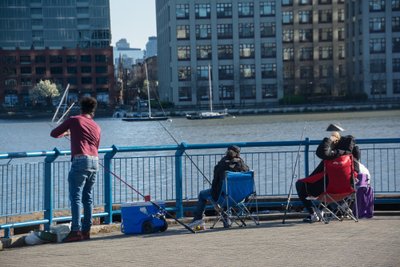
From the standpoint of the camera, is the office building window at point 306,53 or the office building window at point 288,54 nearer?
the office building window at point 288,54

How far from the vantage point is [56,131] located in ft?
41.8

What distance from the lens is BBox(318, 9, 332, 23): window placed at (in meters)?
141

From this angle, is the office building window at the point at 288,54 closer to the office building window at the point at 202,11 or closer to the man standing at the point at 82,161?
the office building window at the point at 202,11

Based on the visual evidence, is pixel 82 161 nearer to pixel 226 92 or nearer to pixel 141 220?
pixel 141 220

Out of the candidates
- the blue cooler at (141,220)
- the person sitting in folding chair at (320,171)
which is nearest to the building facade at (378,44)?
the person sitting in folding chair at (320,171)

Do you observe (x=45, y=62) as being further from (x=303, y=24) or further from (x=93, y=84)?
(x=303, y=24)

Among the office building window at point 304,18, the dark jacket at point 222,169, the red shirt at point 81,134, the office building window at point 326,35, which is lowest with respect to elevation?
the dark jacket at point 222,169

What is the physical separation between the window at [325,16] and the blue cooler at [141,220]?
429ft

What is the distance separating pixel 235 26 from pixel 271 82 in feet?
36.2

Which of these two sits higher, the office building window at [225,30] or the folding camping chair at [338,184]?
the office building window at [225,30]

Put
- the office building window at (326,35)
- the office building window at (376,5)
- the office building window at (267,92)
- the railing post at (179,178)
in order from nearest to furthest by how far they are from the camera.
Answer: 1. the railing post at (179,178)
2. the office building window at (376,5)
3. the office building window at (267,92)
4. the office building window at (326,35)

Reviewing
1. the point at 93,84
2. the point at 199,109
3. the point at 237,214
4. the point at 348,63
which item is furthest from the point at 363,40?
the point at 237,214

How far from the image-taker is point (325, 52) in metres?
143

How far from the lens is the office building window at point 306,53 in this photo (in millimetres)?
141750
